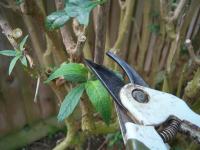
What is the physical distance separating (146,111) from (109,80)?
0.28 feet

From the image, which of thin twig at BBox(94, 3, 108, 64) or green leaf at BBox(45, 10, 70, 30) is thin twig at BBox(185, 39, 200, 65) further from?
green leaf at BBox(45, 10, 70, 30)

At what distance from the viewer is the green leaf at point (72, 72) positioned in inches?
24.4

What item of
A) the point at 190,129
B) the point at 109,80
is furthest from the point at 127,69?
the point at 190,129

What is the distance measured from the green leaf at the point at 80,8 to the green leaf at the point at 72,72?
107 millimetres

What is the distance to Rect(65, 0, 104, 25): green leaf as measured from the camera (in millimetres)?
563

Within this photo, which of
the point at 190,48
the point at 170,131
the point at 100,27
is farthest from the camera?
the point at 190,48

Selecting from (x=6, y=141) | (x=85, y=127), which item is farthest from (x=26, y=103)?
(x=85, y=127)

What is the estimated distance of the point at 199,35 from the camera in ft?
5.08

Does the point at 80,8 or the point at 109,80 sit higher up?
the point at 80,8

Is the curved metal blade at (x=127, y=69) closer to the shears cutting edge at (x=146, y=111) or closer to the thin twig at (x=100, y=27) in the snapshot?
the shears cutting edge at (x=146, y=111)

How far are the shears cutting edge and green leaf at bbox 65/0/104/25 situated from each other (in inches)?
3.4

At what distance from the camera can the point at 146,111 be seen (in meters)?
0.56

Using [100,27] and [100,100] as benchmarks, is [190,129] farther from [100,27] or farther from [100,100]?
[100,27]

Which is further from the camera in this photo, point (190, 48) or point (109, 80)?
point (190, 48)
